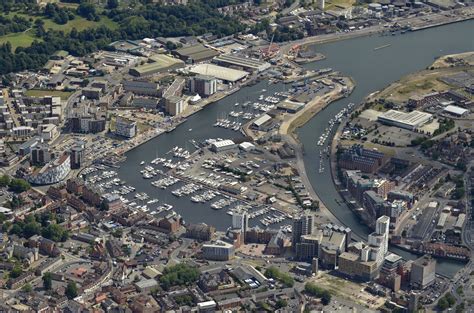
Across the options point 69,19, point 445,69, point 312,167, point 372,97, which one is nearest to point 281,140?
point 312,167

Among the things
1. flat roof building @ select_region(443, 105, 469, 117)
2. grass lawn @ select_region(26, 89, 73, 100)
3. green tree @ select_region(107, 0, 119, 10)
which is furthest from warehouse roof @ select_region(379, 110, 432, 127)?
green tree @ select_region(107, 0, 119, 10)

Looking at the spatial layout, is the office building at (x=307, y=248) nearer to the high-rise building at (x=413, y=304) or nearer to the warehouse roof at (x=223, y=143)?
the high-rise building at (x=413, y=304)

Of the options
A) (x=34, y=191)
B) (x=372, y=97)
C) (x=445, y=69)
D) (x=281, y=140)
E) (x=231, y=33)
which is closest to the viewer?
(x=34, y=191)

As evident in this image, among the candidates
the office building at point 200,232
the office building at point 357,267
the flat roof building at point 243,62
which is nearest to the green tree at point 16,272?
the office building at point 200,232

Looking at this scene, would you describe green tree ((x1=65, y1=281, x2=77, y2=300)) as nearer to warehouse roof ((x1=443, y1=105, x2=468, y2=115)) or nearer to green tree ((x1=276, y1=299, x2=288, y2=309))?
green tree ((x1=276, y1=299, x2=288, y2=309))

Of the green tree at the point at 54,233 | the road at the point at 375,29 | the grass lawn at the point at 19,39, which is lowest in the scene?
the grass lawn at the point at 19,39

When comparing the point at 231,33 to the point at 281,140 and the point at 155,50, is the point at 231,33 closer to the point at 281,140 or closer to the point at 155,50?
the point at 155,50
